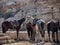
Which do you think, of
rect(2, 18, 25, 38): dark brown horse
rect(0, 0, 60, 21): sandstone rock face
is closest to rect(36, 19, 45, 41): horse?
rect(0, 0, 60, 21): sandstone rock face

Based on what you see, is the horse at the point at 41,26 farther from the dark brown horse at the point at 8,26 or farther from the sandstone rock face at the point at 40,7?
the dark brown horse at the point at 8,26

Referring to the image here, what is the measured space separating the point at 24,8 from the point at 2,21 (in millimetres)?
816

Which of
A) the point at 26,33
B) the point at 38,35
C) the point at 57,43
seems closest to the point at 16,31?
the point at 26,33

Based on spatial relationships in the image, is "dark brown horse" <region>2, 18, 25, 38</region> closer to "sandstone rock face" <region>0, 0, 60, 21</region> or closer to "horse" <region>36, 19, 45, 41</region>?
"sandstone rock face" <region>0, 0, 60, 21</region>

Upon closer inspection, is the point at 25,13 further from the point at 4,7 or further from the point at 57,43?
the point at 57,43

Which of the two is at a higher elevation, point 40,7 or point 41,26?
point 40,7

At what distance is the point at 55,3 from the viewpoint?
5.58m

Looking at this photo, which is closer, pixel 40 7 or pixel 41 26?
pixel 41 26

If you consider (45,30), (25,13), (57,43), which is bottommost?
(57,43)

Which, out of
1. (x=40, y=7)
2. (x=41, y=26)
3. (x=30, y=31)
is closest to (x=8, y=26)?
(x=30, y=31)

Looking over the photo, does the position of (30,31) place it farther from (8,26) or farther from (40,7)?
(40,7)

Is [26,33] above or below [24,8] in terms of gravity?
below

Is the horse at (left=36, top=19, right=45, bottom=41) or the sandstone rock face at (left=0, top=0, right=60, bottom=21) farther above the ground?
the sandstone rock face at (left=0, top=0, right=60, bottom=21)

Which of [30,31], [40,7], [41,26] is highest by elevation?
[40,7]
